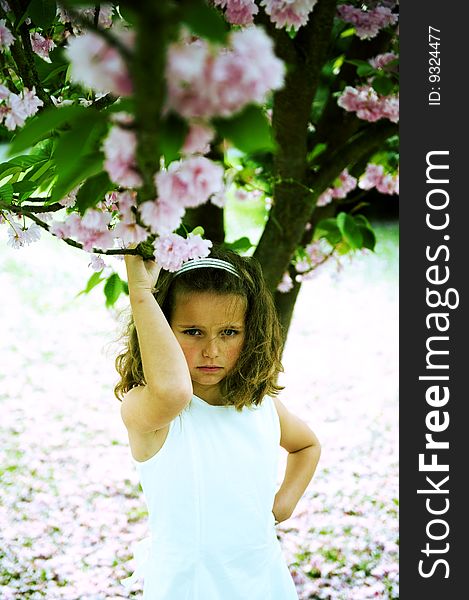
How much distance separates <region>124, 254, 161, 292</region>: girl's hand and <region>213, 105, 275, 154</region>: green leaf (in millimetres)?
513

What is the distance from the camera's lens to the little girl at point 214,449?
1384 mm

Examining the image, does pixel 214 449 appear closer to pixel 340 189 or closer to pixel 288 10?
pixel 288 10

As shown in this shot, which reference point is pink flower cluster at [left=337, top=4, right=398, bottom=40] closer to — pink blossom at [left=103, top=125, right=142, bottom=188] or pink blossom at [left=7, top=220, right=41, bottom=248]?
pink blossom at [left=7, top=220, right=41, bottom=248]

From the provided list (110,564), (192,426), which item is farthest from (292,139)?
(110,564)

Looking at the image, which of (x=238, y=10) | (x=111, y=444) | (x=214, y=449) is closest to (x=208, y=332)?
(x=214, y=449)

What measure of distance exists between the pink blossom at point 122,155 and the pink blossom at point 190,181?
0.03m

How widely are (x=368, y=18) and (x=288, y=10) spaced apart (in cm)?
83

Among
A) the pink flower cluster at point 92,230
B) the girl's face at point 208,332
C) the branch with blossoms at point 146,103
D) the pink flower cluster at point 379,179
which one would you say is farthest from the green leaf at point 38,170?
the pink flower cluster at point 379,179

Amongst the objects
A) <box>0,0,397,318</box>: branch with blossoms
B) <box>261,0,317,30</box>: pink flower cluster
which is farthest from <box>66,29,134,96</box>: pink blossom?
<box>261,0,317,30</box>: pink flower cluster

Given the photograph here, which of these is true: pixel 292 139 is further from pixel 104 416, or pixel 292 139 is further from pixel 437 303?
pixel 104 416

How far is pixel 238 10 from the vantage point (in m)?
1.31

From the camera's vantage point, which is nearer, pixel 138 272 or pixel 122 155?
pixel 122 155

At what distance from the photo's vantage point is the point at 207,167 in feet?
2.15

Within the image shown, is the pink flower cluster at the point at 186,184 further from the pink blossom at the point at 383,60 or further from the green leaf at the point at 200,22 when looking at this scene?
the pink blossom at the point at 383,60
